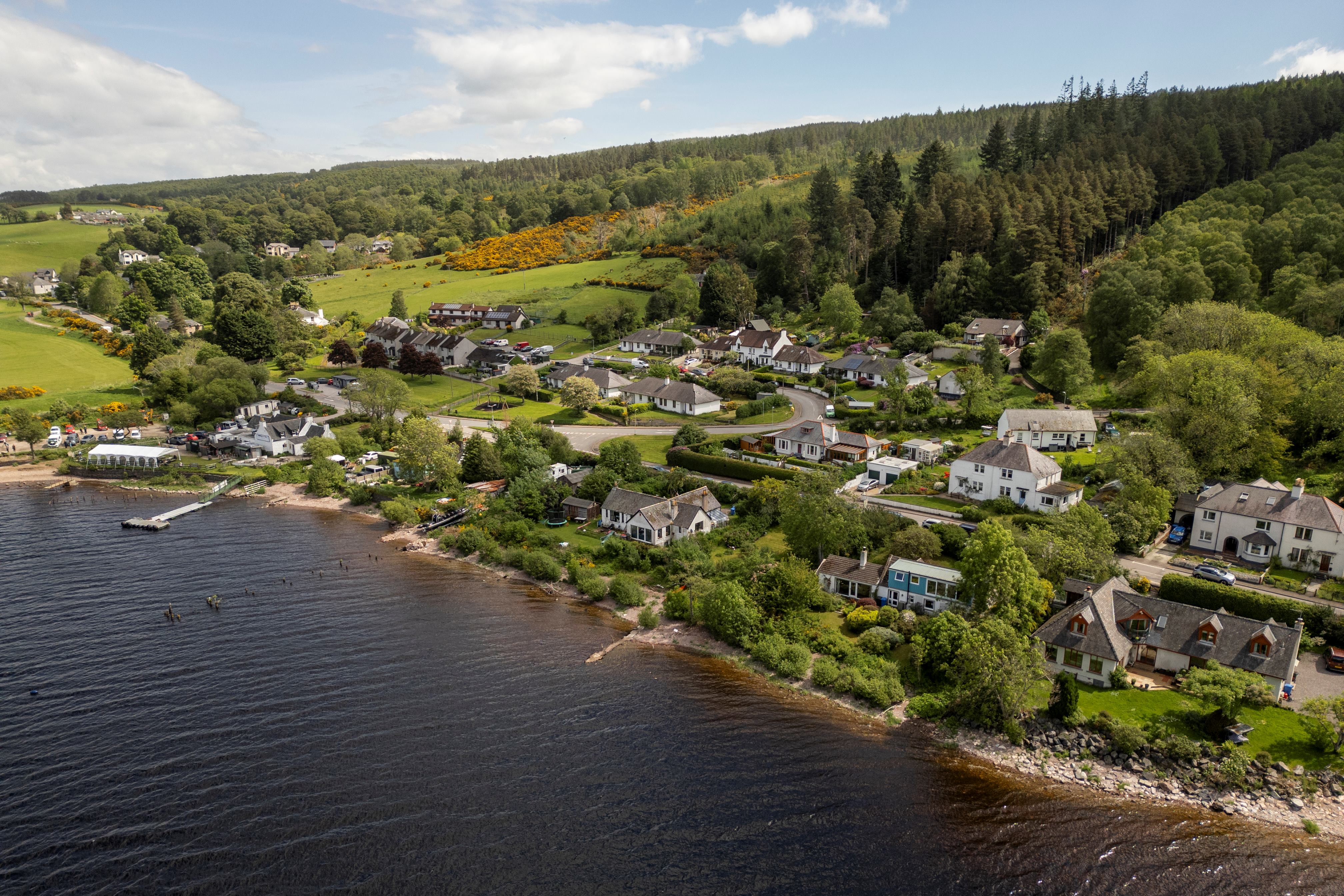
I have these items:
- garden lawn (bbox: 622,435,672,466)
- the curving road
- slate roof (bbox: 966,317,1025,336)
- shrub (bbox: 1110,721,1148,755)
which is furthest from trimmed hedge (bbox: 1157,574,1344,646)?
slate roof (bbox: 966,317,1025,336)

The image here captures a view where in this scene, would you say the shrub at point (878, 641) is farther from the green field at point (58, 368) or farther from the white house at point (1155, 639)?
the green field at point (58, 368)

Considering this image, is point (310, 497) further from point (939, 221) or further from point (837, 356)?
point (939, 221)

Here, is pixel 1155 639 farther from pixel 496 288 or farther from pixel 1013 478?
pixel 496 288

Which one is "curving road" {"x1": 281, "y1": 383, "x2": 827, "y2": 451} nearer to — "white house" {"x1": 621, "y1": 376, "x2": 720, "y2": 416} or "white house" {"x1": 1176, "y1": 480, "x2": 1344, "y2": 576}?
"white house" {"x1": 621, "y1": 376, "x2": 720, "y2": 416}

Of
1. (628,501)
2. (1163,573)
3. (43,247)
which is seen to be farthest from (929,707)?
(43,247)

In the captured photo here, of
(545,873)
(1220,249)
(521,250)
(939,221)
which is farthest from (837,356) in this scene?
(521,250)

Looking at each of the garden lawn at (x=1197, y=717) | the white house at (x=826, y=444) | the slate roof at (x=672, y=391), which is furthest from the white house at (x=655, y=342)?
the garden lawn at (x=1197, y=717)
